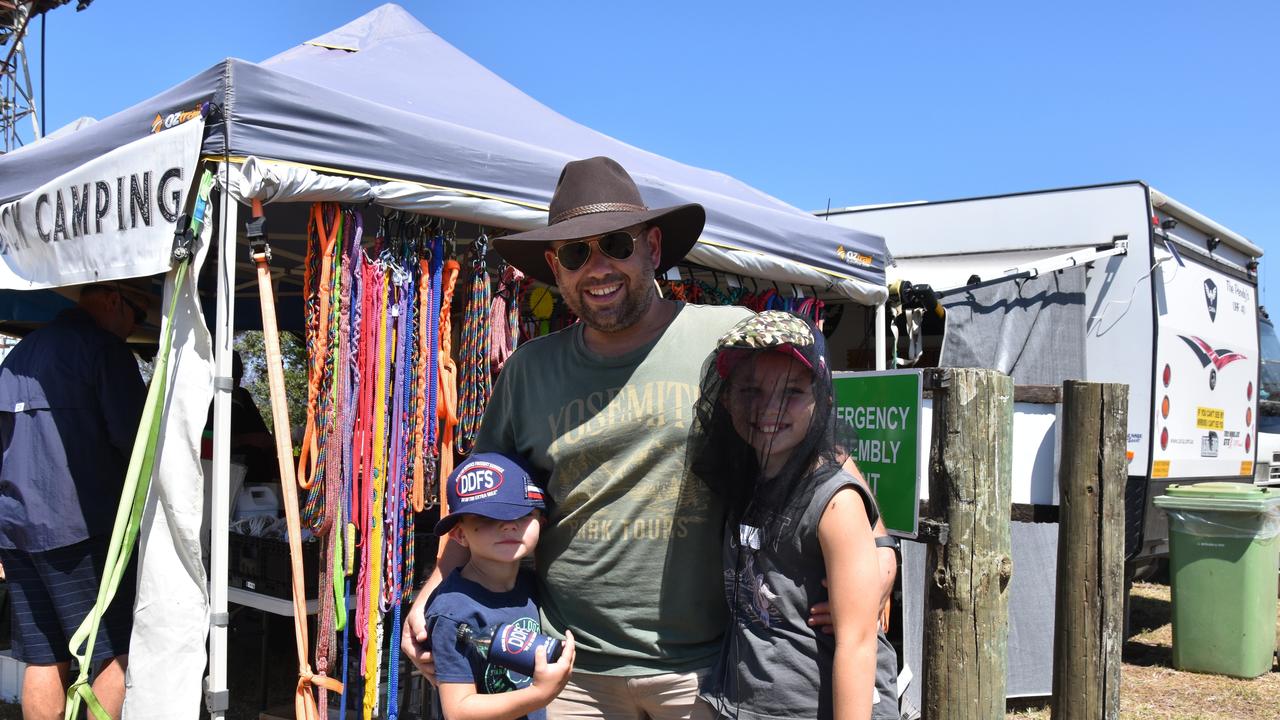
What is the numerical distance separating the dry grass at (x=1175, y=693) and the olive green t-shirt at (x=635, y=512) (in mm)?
3950

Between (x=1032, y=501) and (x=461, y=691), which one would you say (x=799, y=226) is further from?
(x=461, y=691)

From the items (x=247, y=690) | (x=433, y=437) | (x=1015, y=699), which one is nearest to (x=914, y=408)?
(x=433, y=437)

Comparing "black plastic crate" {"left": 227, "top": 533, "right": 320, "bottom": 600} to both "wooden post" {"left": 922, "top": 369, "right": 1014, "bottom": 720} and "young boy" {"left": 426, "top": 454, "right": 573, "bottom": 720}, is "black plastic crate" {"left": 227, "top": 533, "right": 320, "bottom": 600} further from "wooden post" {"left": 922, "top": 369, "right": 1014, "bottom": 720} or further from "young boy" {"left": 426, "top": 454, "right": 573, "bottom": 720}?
"wooden post" {"left": 922, "top": 369, "right": 1014, "bottom": 720}

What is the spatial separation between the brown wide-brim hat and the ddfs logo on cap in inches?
19.0

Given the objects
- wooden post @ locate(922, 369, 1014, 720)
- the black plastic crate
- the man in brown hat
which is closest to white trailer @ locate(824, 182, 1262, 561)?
wooden post @ locate(922, 369, 1014, 720)

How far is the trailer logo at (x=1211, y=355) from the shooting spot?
663 centimetres

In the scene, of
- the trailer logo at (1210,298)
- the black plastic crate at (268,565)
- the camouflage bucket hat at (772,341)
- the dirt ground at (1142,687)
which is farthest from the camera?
the trailer logo at (1210,298)

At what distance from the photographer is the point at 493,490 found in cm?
194

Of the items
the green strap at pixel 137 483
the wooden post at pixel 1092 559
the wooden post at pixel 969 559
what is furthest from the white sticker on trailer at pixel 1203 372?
the green strap at pixel 137 483

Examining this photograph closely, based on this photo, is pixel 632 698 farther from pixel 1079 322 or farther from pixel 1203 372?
pixel 1203 372

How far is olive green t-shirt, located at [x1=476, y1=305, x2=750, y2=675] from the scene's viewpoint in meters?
1.91

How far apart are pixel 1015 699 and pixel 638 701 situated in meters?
4.01

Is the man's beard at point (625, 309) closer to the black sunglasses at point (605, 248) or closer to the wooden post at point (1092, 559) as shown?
the black sunglasses at point (605, 248)

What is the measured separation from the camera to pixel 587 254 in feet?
6.61
